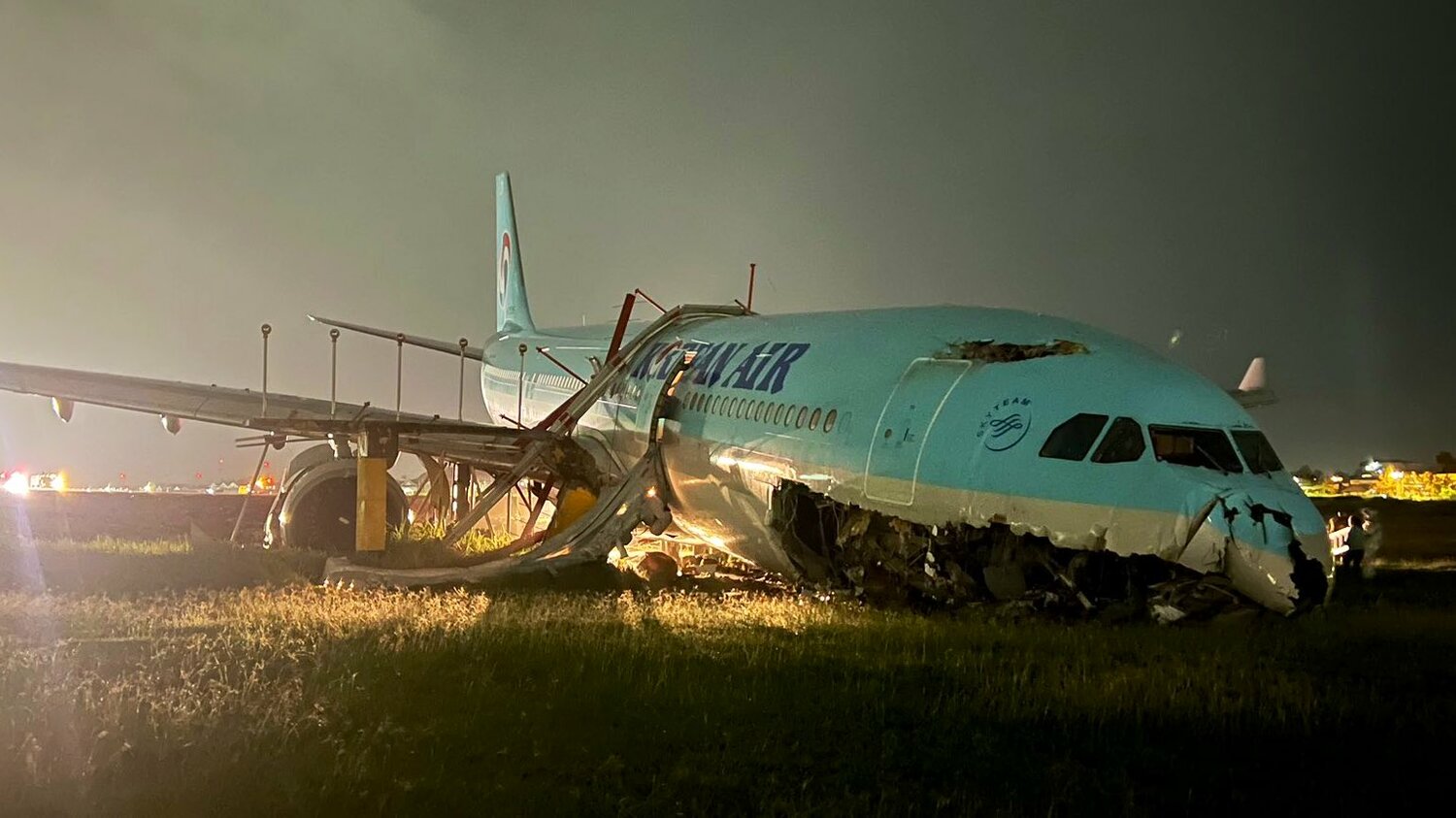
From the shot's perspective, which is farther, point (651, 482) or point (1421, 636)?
point (651, 482)

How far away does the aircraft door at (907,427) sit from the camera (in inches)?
444

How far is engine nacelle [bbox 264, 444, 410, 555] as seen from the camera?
18391 millimetres

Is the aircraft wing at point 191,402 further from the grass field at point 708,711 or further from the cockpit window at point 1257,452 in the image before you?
the cockpit window at point 1257,452

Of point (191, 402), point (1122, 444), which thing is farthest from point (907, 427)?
point (191, 402)

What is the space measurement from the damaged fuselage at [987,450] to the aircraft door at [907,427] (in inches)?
0.7

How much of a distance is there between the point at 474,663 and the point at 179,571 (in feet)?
27.4

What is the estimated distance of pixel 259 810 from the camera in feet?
17.7

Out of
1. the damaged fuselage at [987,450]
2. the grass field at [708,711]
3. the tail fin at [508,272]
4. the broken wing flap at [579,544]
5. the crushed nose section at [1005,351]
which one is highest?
the tail fin at [508,272]

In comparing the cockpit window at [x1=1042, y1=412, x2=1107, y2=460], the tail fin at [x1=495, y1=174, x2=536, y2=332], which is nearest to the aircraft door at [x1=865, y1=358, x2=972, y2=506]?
the cockpit window at [x1=1042, y1=412, x2=1107, y2=460]

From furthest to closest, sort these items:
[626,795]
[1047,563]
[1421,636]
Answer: [1421,636]
[1047,563]
[626,795]

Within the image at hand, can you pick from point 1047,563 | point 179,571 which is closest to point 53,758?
point 1047,563

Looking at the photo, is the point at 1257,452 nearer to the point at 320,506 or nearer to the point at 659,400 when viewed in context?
the point at 659,400

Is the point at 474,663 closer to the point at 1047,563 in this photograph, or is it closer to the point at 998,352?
the point at 1047,563

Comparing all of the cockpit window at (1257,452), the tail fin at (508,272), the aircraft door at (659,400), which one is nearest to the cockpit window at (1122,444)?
the cockpit window at (1257,452)
